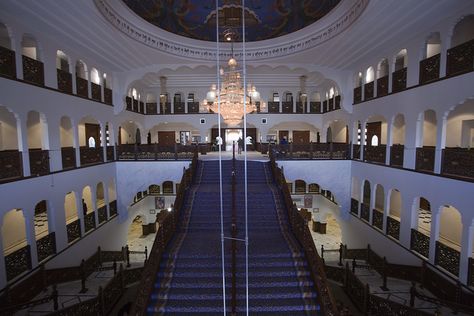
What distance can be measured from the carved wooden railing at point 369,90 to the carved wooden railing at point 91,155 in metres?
12.0

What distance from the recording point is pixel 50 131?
9141mm

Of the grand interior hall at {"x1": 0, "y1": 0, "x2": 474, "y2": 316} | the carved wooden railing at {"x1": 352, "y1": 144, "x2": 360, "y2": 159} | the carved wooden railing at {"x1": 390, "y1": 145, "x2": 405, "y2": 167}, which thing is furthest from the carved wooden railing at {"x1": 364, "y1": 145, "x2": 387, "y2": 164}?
the carved wooden railing at {"x1": 352, "y1": 144, "x2": 360, "y2": 159}

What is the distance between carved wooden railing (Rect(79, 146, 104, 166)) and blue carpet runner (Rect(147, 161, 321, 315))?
16.8 feet

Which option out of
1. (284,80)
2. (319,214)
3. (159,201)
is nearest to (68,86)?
(159,201)

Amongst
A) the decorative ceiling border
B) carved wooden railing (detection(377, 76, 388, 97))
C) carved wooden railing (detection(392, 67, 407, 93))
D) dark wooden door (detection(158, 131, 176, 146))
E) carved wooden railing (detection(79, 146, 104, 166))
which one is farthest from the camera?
dark wooden door (detection(158, 131, 176, 146))

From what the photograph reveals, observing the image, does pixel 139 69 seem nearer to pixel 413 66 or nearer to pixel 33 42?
pixel 33 42

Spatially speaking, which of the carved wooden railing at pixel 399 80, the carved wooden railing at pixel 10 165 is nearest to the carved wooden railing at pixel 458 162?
the carved wooden railing at pixel 399 80

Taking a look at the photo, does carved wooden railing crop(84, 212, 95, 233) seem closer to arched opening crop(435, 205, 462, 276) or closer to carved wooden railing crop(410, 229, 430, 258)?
carved wooden railing crop(410, 229, 430, 258)

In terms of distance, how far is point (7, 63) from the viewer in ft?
23.9

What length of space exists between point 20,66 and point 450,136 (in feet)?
50.9

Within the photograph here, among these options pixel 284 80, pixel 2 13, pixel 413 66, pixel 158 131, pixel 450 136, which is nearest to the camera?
pixel 2 13

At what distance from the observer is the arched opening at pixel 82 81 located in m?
10.7

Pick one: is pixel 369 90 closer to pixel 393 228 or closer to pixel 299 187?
pixel 393 228

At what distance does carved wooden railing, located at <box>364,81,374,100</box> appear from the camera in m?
11.6
